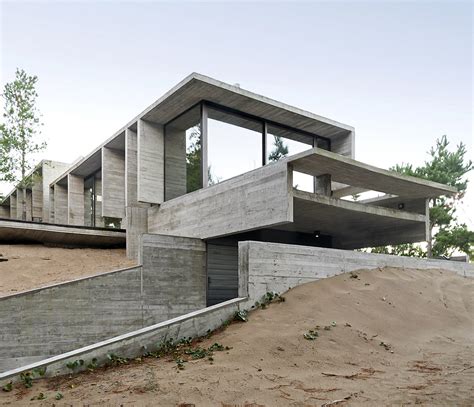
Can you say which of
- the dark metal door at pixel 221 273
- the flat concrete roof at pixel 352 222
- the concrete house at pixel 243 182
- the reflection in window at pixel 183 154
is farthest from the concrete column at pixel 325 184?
the reflection in window at pixel 183 154

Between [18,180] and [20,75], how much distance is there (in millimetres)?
5325

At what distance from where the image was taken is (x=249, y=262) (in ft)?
27.4

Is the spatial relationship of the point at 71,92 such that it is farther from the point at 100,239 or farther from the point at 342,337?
the point at 342,337

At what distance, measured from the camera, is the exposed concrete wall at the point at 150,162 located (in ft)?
49.1

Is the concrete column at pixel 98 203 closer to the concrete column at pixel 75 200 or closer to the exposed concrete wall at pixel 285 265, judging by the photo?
the concrete column at pixel 75 200

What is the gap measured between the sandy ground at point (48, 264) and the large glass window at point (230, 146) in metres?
4.35

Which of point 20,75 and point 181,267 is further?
point 20,75

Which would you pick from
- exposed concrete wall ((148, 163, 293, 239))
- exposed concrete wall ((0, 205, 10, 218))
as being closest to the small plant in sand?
exposed concrete wall ((148, 163, 293, 239))

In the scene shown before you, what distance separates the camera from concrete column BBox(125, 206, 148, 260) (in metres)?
15.1

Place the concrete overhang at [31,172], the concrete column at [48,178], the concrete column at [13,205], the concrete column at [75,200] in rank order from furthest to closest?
the concrete column at [13,205]
the concrete column at [48,178]
the concrete overhang at [31,172]
the concrete column at [75,200]

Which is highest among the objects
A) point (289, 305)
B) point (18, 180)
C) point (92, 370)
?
point (18, 180)

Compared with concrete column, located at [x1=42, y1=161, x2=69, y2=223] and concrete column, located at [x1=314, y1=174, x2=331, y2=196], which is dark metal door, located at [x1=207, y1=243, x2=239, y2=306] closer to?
Answer: concrete column, located at [x1=314, y1=174, x2=331, y2=196]

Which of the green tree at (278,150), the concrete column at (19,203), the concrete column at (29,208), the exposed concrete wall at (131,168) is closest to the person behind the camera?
the green tree at (278,150)

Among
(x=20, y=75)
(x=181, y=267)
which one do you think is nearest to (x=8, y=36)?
(x=20, y=75)
